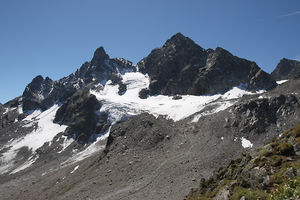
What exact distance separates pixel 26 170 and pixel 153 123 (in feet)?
235

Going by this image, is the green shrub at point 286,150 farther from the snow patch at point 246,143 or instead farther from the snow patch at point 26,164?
the snow patch at point 26,164

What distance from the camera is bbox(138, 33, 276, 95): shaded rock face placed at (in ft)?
507

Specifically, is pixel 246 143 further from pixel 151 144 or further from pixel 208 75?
pixel 208 75

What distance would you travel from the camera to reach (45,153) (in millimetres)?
131125

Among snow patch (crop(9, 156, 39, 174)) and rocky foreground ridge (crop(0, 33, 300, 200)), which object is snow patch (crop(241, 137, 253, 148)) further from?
snow patch (crop(9, 156, 39, 174))

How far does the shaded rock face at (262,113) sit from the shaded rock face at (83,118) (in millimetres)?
83404

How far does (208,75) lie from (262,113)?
10230cm

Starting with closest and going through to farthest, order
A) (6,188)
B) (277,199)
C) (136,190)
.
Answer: (277,199), (136,190), (6,188)

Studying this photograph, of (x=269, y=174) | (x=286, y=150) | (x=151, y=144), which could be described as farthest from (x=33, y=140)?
(x=269, y=174)

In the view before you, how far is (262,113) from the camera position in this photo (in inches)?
2657

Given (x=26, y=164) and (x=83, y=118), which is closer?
(x=26, y=164)

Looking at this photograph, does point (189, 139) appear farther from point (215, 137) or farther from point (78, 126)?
point (78, 126)

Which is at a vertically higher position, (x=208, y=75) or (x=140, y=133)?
(x=208, y=75)

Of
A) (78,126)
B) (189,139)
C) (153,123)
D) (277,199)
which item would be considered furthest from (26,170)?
(277,199)
